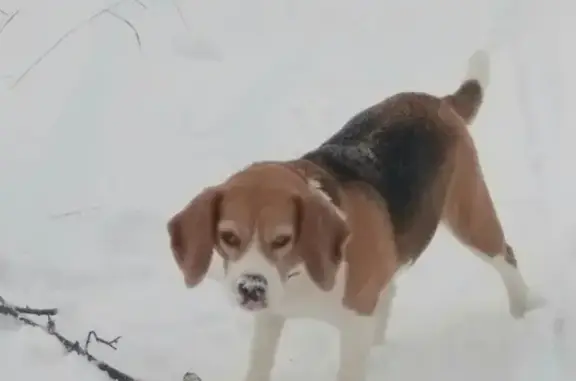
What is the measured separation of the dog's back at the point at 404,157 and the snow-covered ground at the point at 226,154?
307 millimetres

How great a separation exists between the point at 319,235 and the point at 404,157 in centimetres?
39

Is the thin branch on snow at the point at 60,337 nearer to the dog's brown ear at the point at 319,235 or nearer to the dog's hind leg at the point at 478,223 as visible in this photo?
the dog's brown ear at the point at 319,235

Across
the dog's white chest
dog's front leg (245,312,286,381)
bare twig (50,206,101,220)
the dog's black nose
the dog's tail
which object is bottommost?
dog's front leg (245,312,286,381)

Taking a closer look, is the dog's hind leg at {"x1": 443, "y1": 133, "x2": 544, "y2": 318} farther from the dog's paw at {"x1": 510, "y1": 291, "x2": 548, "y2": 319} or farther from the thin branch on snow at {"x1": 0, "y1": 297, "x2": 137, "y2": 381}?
the thin branch on snow at {"x1": 0, "y1": 297, "x2": 137, "y2": 381}

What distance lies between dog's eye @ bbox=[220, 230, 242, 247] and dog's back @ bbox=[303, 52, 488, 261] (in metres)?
0.29

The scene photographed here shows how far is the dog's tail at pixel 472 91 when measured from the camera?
2.07 m

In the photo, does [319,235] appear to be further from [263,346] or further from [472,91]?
[472,91]

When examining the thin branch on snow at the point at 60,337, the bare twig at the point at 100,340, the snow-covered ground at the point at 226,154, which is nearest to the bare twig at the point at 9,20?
the snow-covered ground at the point at 226,154

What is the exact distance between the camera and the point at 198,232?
1552mm

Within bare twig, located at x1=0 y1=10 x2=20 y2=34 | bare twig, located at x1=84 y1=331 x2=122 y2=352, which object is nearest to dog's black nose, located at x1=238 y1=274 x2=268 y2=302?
bare twig, located at x1=84 y1=331 x2=122 y2=352

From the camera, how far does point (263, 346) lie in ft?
6.24

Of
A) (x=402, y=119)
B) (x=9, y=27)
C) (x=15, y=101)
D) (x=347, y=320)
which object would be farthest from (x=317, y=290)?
(x=9, y=27)

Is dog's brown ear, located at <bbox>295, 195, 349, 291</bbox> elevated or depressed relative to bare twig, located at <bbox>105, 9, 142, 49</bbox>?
depressed

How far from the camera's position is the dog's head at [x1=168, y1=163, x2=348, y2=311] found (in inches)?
59.1
